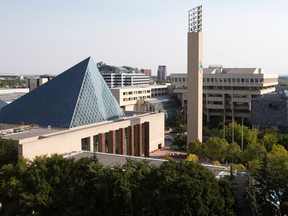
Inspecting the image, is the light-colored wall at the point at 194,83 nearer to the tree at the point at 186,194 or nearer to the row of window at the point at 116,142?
the row of window at the point at 116,142

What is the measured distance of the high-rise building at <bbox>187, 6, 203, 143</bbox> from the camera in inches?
2044

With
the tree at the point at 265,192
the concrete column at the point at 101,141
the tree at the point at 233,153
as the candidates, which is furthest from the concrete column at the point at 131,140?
the tree at the point at 265,192

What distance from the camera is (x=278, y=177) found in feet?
94.0

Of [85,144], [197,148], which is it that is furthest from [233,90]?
[85,144]

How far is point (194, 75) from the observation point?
2072 inches

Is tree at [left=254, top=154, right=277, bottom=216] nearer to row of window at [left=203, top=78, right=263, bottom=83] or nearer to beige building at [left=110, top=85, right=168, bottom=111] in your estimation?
row of window at [left=203, top=78, right=263, bottom=83]

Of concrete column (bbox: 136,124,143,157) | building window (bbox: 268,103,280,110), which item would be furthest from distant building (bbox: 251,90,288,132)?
concrete column (bbox: 136,124,143,157)

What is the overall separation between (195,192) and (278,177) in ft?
26.3

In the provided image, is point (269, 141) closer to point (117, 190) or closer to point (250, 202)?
point (250, 202)

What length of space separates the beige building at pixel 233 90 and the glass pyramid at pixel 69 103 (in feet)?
117

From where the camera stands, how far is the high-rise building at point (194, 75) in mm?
51906

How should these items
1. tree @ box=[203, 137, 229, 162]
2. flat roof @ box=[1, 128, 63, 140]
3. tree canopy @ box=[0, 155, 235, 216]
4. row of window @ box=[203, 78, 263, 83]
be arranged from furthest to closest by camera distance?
row of window @ box=[203, 78, 263, 83], tree @ box=[203, 137, 229, 162], flat roof @ box=[1, 128, 63, 140], tree canopy @ box=[0, 155, 235, 216]

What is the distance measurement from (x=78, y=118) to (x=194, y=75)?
697 inches

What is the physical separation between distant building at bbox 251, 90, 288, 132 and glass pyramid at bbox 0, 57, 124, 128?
28.5 metres
